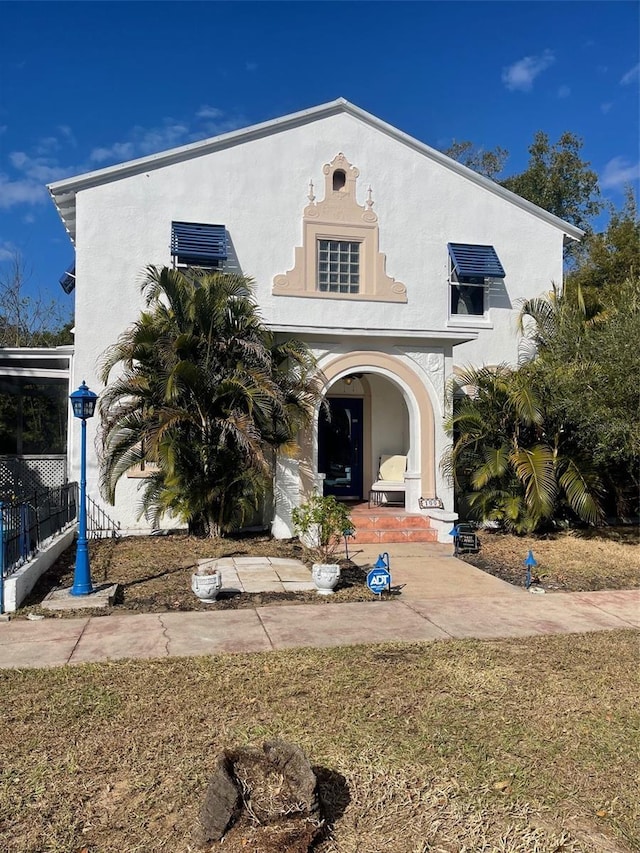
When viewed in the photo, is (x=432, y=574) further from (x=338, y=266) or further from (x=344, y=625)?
(x=338, y=266)

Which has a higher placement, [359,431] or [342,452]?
[359,431]

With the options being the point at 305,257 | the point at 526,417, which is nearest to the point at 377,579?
the point at 526,417

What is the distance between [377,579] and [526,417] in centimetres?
548

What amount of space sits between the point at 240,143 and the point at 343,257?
336 centimetres

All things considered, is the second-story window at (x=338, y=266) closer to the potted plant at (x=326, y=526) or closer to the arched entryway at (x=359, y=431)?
the arched entryway at (x=359, y=431)

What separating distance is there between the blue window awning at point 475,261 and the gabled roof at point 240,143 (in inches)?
62.6

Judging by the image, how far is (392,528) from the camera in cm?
1273

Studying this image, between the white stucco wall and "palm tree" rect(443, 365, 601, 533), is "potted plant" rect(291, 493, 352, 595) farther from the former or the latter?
the white stucco wall

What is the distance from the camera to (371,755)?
4.25 m

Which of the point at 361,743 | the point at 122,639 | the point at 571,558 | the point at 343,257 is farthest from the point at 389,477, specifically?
the point at 361,743

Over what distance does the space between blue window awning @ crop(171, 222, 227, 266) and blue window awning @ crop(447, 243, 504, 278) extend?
17.8 ft

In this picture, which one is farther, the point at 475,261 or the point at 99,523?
the point at 475,261

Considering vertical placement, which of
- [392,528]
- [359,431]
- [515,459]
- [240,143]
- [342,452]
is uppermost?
[240,143]

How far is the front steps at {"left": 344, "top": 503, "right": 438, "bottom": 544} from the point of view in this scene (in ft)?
41.1
